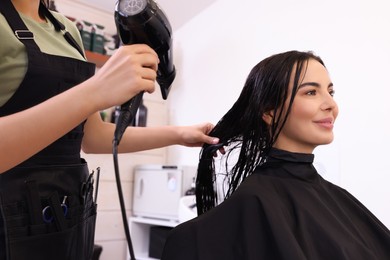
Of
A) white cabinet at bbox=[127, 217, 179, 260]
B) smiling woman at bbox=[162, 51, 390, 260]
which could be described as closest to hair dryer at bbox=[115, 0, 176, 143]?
smiling woman at bbox=[162, 51, 390, 260]

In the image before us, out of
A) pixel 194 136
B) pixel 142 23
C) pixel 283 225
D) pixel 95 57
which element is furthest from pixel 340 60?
pixel 95 57

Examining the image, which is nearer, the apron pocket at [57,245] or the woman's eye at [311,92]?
the apron pocket at [57,245]

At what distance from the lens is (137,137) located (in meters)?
1.05

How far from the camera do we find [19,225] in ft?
2.20

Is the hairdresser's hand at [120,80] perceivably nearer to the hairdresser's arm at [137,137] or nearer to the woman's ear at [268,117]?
the hairdresser's arm at [137,137]

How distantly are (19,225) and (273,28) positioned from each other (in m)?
2.23

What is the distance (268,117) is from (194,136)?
305 mm

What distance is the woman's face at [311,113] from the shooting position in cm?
115

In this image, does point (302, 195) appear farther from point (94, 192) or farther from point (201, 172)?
point (94, 192)

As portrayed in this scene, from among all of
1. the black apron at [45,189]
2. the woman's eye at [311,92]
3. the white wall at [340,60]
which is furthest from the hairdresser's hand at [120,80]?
the white wall at [340,60]

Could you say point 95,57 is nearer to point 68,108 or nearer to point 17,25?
point 17,25

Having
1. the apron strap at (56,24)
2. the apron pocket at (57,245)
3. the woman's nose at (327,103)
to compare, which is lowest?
the apron pocket at (57,245)

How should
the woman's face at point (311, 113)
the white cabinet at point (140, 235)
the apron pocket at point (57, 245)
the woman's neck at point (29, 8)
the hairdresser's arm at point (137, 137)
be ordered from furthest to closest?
the white cabinet at point (140, 235)
the woman's face at point (311, 113)
the hairdresser's arm at point (137, 137)
the woman's neck at point (29, 8)
the apron pocket at point (57, 245)

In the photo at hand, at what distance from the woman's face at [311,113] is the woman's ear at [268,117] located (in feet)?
0.19
